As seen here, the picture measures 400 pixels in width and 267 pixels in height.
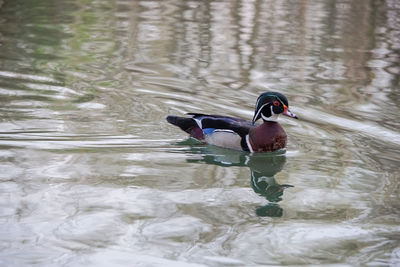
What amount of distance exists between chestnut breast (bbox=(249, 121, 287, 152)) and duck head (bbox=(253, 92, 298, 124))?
10cm

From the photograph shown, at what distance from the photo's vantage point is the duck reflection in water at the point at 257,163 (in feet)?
24.9

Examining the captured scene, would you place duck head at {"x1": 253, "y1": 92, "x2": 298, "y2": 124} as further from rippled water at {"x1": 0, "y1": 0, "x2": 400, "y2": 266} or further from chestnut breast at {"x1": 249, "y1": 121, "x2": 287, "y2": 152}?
rippled water at {"x1": 0, "y1": 0, "x2": 400, "y2": 266}

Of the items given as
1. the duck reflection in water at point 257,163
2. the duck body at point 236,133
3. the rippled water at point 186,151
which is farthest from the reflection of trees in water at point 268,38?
the duck reflection in water at point 257,163

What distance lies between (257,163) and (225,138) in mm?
507

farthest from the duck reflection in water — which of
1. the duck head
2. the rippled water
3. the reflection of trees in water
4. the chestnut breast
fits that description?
the reflection of trees in water

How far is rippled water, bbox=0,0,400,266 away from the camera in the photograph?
5.98m

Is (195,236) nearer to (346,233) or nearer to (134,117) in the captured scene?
(346,233)

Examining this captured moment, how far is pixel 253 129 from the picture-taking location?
8.59m

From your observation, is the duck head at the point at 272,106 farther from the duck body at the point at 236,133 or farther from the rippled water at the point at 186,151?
the rippled water at the point at 186,151

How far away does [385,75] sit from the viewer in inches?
492

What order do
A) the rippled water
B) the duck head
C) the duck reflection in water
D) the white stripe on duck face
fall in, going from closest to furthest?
1. the rippled water
2. the duck reflection in water
3. the duck head
4. the white stripe on duck face

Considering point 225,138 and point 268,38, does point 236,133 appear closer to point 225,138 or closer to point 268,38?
point 225,138

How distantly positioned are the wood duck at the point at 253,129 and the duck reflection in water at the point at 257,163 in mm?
95

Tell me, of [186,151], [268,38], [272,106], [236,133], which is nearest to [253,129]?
[236,133]
